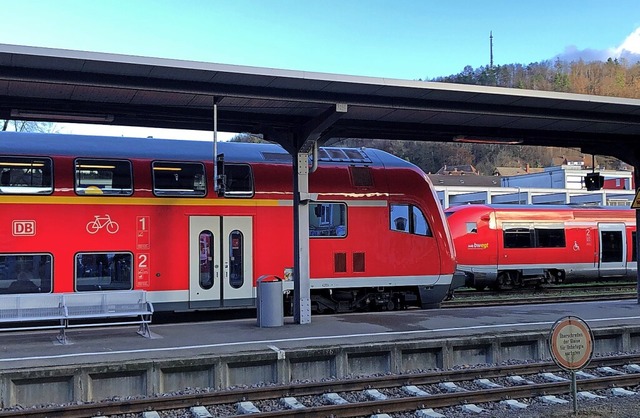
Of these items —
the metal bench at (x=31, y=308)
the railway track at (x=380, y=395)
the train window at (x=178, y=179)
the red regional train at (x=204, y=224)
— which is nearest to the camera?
the railway track at (x=380, y=395)

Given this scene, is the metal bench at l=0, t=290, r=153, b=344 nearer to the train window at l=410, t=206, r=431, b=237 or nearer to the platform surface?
the platform surface

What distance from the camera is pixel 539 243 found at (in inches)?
912

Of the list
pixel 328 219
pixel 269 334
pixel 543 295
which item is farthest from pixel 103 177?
pixel 543 295

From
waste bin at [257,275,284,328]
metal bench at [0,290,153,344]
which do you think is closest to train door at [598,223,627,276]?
waste bin at [257,275,284,328]

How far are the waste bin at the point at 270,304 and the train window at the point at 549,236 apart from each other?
45.3 feet

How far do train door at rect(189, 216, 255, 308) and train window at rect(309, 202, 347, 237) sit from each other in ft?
4.75

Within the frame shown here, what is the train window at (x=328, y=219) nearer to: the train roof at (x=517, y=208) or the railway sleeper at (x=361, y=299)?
the railway sleeper at (x=361, y=299)

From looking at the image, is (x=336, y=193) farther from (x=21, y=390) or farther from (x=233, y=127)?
(x=21, y=390)

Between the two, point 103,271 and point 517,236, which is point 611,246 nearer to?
point 517,236

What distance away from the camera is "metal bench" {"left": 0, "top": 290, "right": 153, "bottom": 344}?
428 inches

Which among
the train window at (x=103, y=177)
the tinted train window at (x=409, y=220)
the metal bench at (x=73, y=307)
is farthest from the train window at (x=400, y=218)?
the metal bench at (x=73, y=307)

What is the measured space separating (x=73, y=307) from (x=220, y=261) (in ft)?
10.1

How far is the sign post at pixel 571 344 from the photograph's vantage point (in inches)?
286

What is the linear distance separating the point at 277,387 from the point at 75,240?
575cm
